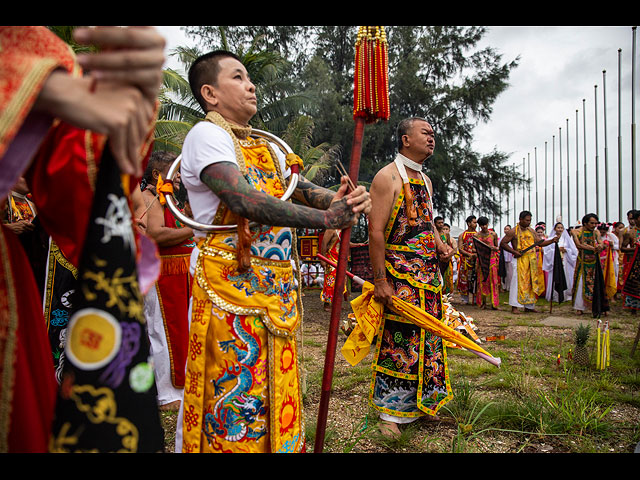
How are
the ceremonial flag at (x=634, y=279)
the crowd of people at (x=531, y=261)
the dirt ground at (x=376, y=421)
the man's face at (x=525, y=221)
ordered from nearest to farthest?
the dirt ground at (x=376, y=421)
the ceremonial flag at (x=634, y=279)
the crowd of people at (x=531, y=261)
the man's face at (x=525, y=221)

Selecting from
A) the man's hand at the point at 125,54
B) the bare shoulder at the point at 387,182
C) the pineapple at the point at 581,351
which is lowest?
the pineapple at the point at 581,351

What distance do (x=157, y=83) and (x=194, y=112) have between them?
1739 cm

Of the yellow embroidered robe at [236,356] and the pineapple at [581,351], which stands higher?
the yellow embroidered robe at [236,356]

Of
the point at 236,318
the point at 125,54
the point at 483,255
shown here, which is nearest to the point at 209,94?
the point at 236,318

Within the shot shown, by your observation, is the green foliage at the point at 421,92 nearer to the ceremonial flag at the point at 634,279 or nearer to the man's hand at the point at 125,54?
the ceremonial flag at the point at 634,279

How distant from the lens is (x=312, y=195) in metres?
2.00

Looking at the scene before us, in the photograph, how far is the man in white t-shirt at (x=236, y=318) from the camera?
1.70 metres

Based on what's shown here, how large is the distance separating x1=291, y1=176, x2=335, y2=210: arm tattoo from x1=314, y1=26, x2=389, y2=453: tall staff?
167mm

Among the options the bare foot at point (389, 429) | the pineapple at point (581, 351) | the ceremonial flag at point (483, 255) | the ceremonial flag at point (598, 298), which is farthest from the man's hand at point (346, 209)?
the ceremonial flag at point (483, 255)

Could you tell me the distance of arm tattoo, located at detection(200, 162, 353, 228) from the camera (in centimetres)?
153

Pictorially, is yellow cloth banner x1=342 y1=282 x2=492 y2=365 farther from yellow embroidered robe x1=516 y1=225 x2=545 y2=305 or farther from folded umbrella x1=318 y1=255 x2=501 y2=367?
yellow embroidered robe x1=516 y1=225 x2=545 y2=305

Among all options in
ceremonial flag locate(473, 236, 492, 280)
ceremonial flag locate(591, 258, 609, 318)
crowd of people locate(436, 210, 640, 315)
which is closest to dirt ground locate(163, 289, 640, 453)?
ceremonial flag locate(591, 258, 609, 318)
